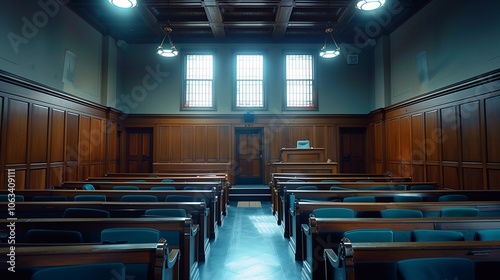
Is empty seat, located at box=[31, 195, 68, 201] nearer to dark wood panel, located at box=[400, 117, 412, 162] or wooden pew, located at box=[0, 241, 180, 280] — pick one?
wooden pew, located at box=[0, 241, 180, 280]

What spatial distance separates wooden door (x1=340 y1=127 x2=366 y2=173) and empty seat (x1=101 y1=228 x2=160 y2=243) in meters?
8.65

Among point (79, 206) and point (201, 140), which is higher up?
point (201, 140)

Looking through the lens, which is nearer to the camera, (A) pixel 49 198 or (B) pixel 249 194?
(A) pixel 49 198

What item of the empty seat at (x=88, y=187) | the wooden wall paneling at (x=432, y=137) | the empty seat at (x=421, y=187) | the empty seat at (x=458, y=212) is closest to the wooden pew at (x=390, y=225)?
the empty seat at (x=458, y=212)

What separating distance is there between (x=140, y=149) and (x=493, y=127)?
942 cm

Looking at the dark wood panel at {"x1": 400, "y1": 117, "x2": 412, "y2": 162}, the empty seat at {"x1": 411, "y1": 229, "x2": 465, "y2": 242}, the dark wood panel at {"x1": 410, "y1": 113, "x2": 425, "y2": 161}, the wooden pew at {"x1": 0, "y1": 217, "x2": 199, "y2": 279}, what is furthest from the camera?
→ the dark wood panel at {"x1": 400, "y1": 117, "x2": 412, "y2": 162}

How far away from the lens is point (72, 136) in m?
6.74

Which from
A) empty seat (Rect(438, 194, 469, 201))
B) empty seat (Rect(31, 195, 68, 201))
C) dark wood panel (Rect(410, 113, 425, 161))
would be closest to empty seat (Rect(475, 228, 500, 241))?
empty seat (Rect(438, 194, 469, 201))

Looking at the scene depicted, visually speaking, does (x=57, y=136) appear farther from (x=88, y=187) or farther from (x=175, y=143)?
(x=175, y=143)

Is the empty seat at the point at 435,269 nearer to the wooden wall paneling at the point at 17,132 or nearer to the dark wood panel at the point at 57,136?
the wooden wall paneling at the point at 17,132

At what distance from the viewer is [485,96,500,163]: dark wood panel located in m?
4.76

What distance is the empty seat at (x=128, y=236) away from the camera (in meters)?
2.00

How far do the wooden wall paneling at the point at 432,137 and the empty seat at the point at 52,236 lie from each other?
6925mm

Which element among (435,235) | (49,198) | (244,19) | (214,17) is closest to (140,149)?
(214,17)
